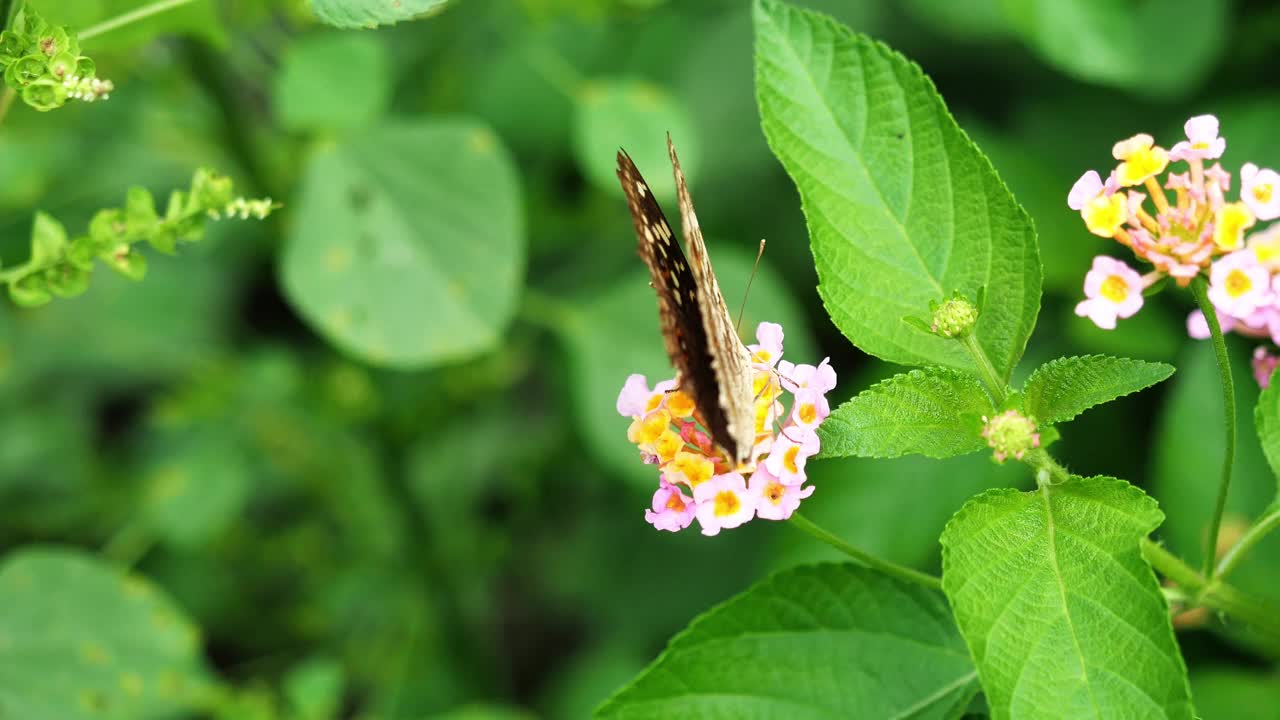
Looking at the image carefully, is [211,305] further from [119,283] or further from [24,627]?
[24,627]

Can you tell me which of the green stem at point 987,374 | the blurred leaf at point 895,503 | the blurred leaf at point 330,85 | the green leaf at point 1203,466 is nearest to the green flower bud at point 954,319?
the green stem at point 987,374

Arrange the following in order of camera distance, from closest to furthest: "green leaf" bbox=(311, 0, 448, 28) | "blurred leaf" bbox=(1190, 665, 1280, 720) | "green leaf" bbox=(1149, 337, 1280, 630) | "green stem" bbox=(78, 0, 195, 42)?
"green leaf" bbox=(311, 0, 448, 28)
"green stem" bbox=(78, 0, 195, 42)
"blurred leaf" bbox=(1190, 665, 1280, 720)
"green leaf" bbox=(1149, 337, 1280, 630)

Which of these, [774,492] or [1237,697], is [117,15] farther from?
[1237,697]

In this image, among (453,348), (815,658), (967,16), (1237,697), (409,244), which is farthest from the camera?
(967,16)

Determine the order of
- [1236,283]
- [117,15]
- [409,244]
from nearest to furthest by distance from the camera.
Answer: [1236,283]
[117,15]
[409,244]

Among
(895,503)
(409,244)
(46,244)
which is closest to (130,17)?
(46,244)

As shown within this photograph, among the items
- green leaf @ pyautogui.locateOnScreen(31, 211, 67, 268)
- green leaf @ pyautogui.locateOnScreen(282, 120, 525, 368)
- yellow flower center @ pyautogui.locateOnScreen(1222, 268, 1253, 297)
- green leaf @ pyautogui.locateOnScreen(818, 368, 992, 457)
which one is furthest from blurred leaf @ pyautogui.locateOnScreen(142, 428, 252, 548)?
yellow flower center @ pyautogui.locateOnScreen(1222, 268, 1253, 297)

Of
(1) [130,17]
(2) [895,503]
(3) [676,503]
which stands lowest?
(2) [895,503]

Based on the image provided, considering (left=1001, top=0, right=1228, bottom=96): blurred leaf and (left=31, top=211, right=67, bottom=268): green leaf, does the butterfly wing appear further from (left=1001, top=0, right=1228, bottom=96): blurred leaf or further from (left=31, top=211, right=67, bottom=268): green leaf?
(left=1001, top=0, right=1228, bottom=96): blurred leaf
